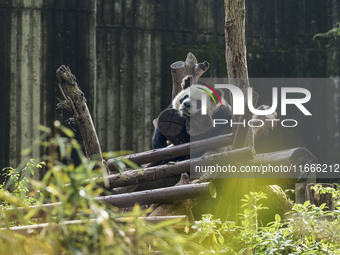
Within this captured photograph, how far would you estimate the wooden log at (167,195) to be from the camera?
4890mm

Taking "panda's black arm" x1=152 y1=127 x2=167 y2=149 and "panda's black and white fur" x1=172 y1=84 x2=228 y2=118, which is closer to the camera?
"panda's black and white fur" x1=172 y1=84 x2=228 y2=118

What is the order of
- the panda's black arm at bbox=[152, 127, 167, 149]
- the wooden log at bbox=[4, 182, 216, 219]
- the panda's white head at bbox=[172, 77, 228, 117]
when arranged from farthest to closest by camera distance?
the panda's black arm at bbox=[152, 127, 167, 149] → the panda's white head at bbox=[172, 77, 228, 117] → the wooden log at bbox=[4, 182, 216, 219]

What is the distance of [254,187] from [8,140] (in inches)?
154

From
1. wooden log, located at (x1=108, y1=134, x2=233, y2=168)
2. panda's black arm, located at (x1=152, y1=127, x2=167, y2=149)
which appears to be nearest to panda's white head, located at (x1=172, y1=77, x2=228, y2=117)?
wooden log, located at (x1=108, y1=134, x2=233, y2=168)

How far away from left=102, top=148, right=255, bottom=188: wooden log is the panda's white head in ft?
1.73

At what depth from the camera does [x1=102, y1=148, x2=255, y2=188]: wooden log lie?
216 inches

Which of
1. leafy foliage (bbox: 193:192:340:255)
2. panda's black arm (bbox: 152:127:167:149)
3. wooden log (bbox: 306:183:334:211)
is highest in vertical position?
panda's black arm (bbox: 152:127:167:149)

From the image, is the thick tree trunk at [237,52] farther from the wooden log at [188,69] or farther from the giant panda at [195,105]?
the wooden log at [188,69]

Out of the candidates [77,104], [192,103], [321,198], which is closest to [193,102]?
[192,103]

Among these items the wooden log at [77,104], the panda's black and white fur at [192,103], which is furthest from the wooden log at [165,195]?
the wooden log at [77,104]

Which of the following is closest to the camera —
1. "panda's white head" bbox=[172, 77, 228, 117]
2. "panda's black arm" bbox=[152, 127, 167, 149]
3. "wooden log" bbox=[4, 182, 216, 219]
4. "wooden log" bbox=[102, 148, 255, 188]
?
"wooden log" bbox=[4, 182, 216, 219]

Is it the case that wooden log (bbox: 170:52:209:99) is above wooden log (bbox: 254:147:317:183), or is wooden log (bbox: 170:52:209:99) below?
above

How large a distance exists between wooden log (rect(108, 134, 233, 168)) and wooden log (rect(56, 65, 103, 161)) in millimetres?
447

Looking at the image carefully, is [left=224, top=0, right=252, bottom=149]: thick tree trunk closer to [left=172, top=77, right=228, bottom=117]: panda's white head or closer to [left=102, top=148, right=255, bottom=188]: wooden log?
[left=102, top=148, right=255, bottom=188]: wooden log
